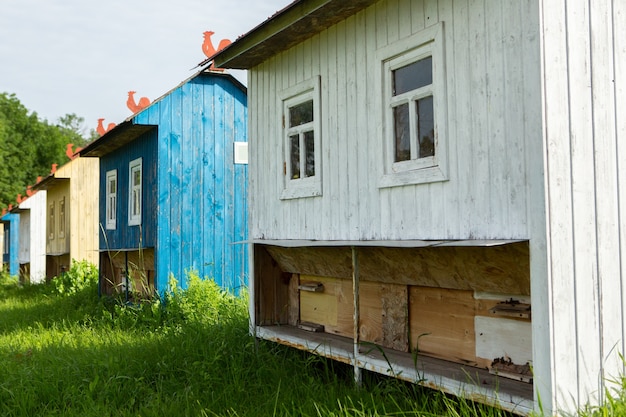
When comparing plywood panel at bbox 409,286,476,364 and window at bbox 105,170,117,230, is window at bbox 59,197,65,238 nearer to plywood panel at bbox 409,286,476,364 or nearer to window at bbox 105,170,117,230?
window at bbox 105,170,117,230

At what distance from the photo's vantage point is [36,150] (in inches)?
2101

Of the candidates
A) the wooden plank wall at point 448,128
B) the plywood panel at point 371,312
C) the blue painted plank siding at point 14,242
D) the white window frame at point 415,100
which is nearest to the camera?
the wooden plank wall at point 448,128

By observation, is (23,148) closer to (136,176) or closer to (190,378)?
(136,176)

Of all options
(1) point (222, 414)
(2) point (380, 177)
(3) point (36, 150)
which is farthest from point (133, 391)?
(3) point (36, 150)

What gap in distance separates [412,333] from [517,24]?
133 inches

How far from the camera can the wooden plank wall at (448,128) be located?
5.45 meters

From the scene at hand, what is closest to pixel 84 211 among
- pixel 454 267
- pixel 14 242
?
pixel 454 267

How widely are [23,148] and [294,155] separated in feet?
161

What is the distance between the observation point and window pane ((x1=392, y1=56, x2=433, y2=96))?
6.47 m

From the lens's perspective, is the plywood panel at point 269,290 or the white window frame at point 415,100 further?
the plywood panel at point 269,290

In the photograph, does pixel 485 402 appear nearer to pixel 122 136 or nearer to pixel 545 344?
pixel 545 344

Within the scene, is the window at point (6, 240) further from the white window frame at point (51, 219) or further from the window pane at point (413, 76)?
the window pane at point (413, 76)

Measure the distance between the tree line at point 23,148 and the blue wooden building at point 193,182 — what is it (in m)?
39.2

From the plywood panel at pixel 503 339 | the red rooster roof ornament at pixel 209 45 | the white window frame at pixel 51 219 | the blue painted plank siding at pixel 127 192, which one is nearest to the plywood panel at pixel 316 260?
the plywood panel at pixel 503 339
